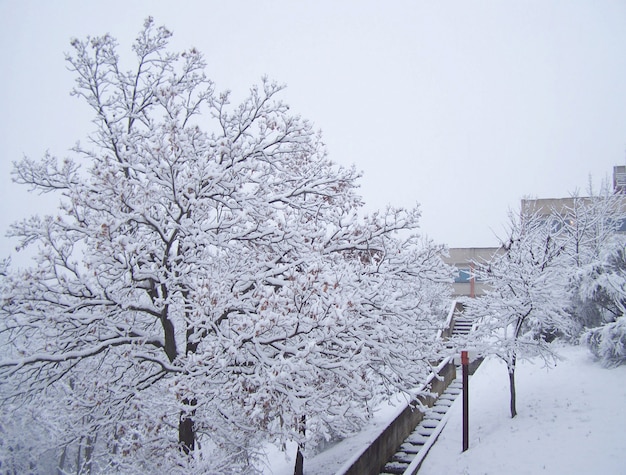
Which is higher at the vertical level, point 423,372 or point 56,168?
point 56,168

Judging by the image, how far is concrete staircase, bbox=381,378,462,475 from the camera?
10398 millimetres

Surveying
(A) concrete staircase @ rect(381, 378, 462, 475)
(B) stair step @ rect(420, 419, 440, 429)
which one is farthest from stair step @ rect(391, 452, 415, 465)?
(B) stair step @ rect(420, 419, 440, 429)

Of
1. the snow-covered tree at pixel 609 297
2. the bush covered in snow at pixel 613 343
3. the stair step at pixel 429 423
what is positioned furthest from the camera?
the stair step at pixel 429 423

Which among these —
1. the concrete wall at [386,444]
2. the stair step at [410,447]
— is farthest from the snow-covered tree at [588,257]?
the stair step at [410,447]

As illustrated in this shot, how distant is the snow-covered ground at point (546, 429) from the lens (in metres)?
8.23

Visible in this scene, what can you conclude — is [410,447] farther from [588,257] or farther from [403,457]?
[588,257]

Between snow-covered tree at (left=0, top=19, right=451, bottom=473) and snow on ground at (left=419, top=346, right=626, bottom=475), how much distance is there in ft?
11.9

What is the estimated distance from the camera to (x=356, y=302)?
5.31m

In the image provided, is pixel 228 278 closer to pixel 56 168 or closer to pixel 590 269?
pixel 56 168

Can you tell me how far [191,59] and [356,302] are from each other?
5989 millimetres

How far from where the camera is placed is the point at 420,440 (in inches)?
484

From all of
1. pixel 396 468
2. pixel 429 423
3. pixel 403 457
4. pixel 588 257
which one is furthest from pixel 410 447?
pixel 588 257

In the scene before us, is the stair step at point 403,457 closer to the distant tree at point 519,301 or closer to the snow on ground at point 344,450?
the snow on ground at point 344,450

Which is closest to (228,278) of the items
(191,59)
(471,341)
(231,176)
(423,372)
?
(231,176)
